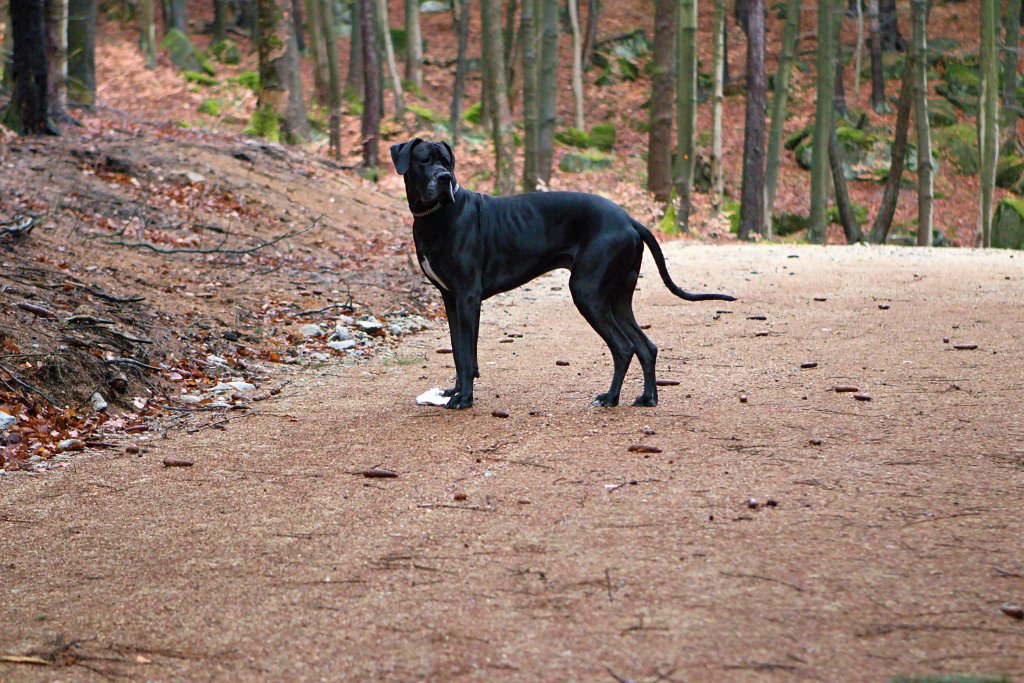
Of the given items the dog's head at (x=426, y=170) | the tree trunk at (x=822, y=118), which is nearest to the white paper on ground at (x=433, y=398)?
the dog's head at (x=426, y=170)

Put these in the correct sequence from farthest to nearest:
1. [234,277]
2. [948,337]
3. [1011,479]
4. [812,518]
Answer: [234,277], [948,337], [1011,479], [812,518]

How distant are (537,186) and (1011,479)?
51.0 ft

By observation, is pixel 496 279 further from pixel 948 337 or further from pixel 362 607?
pixel 948 337

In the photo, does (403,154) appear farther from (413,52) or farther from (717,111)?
(413,52)

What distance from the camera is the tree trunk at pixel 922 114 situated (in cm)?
1753

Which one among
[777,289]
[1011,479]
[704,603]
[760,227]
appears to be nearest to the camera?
[704,603]

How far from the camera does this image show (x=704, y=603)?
10.8ft

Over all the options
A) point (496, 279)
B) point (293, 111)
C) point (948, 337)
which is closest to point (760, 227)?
point (293, 111)

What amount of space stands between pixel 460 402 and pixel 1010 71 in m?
28.6

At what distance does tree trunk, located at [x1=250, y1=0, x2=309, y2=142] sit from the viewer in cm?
1881

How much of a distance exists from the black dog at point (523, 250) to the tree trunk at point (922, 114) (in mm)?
13465

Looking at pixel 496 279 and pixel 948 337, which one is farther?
pixel 948 337

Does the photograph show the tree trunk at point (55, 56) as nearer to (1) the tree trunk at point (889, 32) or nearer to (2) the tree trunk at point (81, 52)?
(2) the tree trunk at point (81, 52)

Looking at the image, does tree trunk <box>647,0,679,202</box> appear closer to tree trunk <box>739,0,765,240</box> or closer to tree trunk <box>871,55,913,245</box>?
tree trunk <box>739,0,765,240</box>
